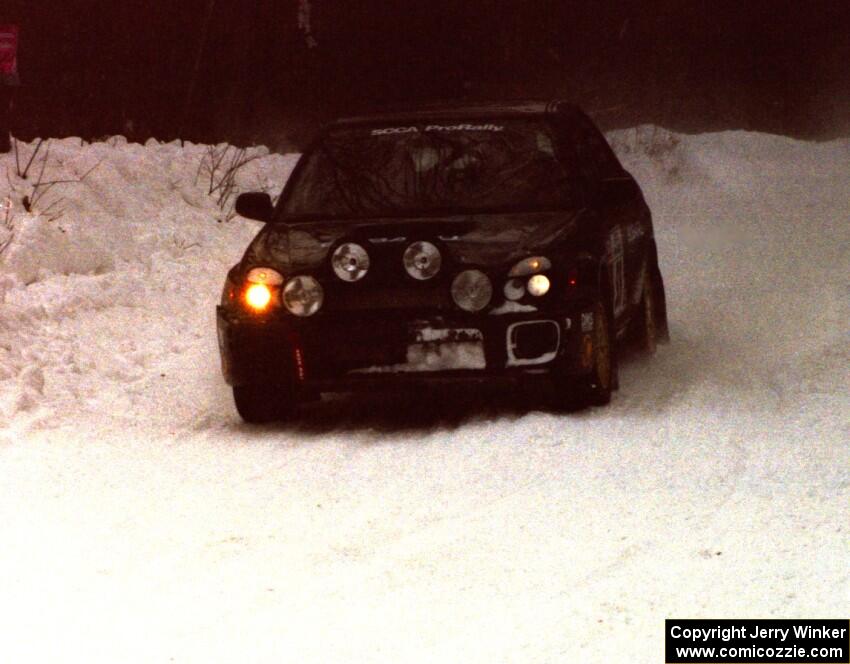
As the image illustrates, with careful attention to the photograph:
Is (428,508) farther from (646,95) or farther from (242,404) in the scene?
(646,95)

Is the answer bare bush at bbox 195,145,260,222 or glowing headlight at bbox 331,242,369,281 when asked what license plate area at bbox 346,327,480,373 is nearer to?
glowing headlight at bbox 331,242,369,281

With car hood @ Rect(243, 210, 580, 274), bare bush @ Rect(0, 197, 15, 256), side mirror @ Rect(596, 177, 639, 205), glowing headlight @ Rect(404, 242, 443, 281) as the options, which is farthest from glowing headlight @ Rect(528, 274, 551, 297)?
bare bush @ Rect(0, 197, 15, 256)

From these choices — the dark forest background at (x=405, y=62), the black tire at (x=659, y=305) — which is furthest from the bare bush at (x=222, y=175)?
the black tire at (x=659, y=305)

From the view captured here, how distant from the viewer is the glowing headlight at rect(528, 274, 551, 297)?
28.5 ft

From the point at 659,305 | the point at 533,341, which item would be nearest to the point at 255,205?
the point at 533,341

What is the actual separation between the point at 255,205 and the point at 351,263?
39.1 inches

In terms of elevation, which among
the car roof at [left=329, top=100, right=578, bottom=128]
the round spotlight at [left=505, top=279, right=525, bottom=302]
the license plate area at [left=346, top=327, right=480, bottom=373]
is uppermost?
the car roof at [left=329, top=100, right=578, bottom=128]

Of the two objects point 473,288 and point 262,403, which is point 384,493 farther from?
point 262,403

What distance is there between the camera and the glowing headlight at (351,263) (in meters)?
8.76

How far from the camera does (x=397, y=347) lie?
870 cm

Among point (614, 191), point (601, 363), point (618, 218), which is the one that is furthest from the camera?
point (618, 218)

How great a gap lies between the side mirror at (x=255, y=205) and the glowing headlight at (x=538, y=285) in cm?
158

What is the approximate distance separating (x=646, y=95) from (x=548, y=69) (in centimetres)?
214

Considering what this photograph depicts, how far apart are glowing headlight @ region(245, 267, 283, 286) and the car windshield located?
657mm
